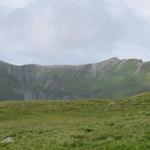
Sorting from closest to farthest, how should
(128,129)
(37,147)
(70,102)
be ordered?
(37,147)
(128,129)
(70,102)

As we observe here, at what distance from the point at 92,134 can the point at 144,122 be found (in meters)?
4.27

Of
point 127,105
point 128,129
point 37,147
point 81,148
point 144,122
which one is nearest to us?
point 81,148

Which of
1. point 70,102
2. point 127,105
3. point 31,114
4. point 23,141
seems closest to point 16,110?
point 31,114

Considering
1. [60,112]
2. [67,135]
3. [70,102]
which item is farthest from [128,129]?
[70,102]

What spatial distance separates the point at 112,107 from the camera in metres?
56.5

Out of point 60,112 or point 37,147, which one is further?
point 60,112

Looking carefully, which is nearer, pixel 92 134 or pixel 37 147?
pixel 37 147

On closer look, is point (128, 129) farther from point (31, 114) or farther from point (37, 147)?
point (31, 114)

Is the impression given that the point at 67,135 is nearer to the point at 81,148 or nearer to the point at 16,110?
the point at 81,148

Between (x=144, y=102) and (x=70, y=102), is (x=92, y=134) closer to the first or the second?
(x=144, y=102)

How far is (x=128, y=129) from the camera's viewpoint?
27.4m

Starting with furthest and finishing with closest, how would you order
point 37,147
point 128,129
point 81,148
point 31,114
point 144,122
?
1. point 31,114
2. point 144,122
3. point 128,129
4. point 37,147
5. point 81,148

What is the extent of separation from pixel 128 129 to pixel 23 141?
6.94 metres

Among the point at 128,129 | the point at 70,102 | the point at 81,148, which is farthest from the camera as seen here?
the point at 70,102
